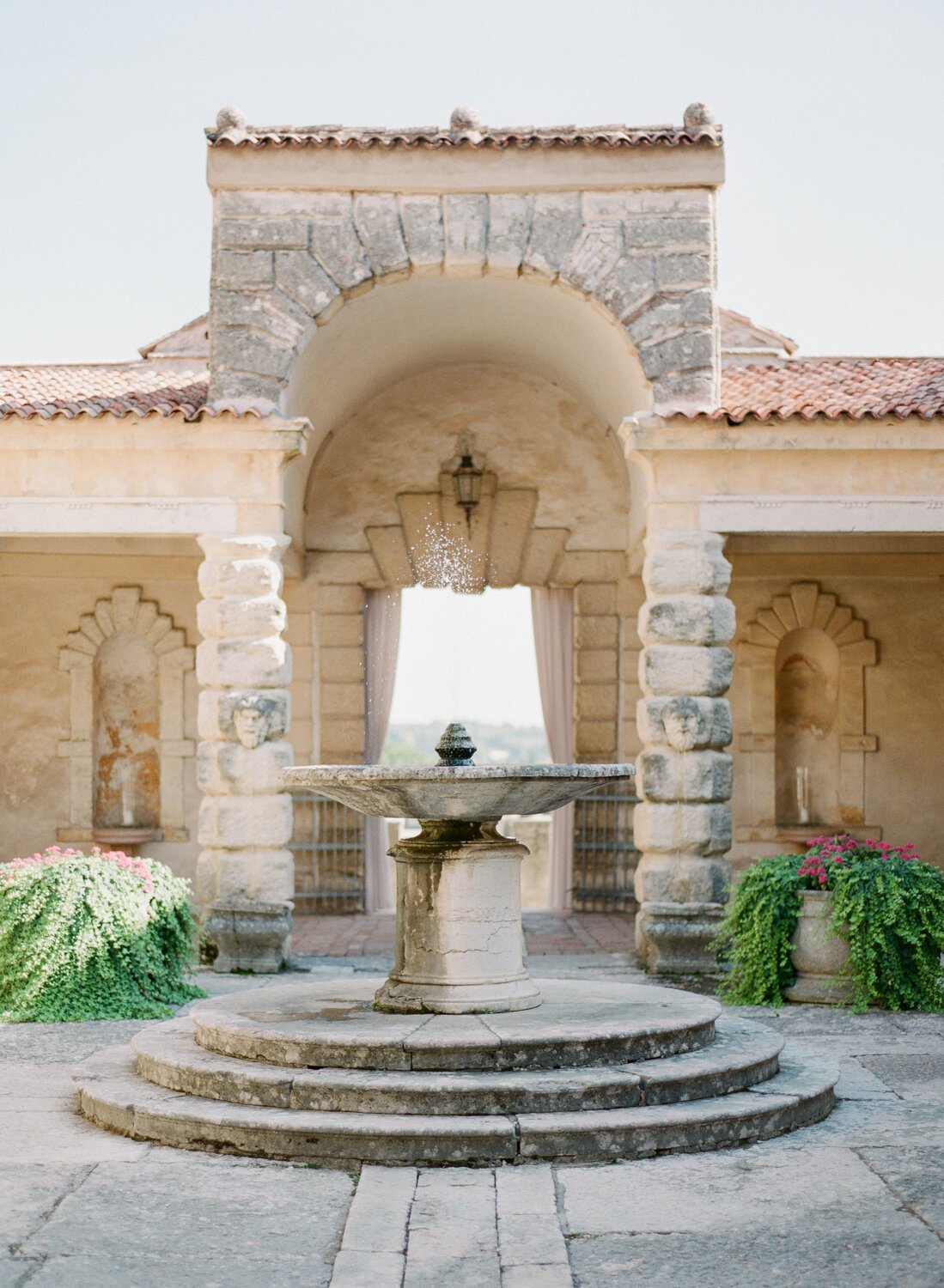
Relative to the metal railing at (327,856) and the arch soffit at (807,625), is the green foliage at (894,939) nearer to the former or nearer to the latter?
the arch soffit at (807,625)

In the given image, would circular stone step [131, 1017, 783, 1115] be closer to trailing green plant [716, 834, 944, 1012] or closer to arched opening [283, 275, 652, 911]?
trailing green plant [716, 834, 944, 1012]

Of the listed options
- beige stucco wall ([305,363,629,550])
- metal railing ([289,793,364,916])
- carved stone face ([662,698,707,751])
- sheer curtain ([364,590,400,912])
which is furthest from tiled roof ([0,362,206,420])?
metal railing ([289,793,364,916])

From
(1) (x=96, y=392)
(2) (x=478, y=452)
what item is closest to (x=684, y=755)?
(2) (x=478, y=452)

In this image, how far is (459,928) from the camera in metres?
6.38

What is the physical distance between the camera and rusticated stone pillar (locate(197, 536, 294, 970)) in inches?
405

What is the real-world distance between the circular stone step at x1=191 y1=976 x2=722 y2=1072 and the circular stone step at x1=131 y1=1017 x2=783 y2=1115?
5 centimetres

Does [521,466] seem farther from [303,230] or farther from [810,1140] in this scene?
[810,1140]

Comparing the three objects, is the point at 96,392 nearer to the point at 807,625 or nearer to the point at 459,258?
the point at 459,258

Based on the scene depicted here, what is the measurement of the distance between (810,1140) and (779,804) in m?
9.15

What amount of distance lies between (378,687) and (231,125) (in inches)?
222

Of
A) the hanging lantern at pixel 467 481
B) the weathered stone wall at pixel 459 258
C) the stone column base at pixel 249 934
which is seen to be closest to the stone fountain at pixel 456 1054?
the stone column base at pixel 249 934

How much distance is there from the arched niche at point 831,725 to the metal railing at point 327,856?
3.68m

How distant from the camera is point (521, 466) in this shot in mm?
14250

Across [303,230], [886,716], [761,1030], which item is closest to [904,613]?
[886,716]
